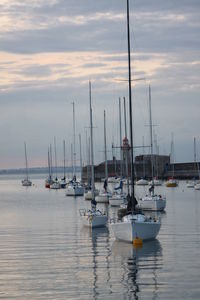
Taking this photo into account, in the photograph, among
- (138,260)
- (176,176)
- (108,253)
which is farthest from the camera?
(176,176)

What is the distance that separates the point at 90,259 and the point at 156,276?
16.8ft

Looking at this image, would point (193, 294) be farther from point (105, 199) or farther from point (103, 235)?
point (105, 199)

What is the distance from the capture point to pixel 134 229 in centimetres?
3192

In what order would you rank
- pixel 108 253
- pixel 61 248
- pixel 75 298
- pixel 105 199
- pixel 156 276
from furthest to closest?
1. pixel 105 199
2. pixel 61 248
3. pixel 108 253
4. pixel 156 276
5. pixel 75 298

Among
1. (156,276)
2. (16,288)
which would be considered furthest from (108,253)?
(16,288)

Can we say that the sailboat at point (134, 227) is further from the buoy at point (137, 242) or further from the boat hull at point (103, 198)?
the boat hull at point (103, 198)

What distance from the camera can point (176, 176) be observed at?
15212 cm

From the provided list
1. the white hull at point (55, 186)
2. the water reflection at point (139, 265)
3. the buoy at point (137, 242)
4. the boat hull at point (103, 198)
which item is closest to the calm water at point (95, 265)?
the water reflection at point (139, 265)

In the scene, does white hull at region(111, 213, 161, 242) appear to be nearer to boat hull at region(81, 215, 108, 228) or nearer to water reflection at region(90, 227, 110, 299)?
water reflection at region(90, 227, 110, 299)

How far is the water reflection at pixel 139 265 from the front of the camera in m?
22.2

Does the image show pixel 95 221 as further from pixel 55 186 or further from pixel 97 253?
pixel 55 186

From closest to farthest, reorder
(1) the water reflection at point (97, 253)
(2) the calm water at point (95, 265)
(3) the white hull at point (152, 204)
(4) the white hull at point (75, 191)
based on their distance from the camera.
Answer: (2) the calm water at point (95, 265), (1) the water reflection at point (97, 253), (3) the white hull at point (152, 204), (4) the white hull at point (75, 191)

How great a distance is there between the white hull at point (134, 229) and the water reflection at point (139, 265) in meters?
0.32

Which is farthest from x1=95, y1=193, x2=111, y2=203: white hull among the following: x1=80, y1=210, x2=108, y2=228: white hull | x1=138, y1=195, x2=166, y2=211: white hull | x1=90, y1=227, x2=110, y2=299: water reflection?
x1=90, y1=227, x2=110, y2=299: water reflection
